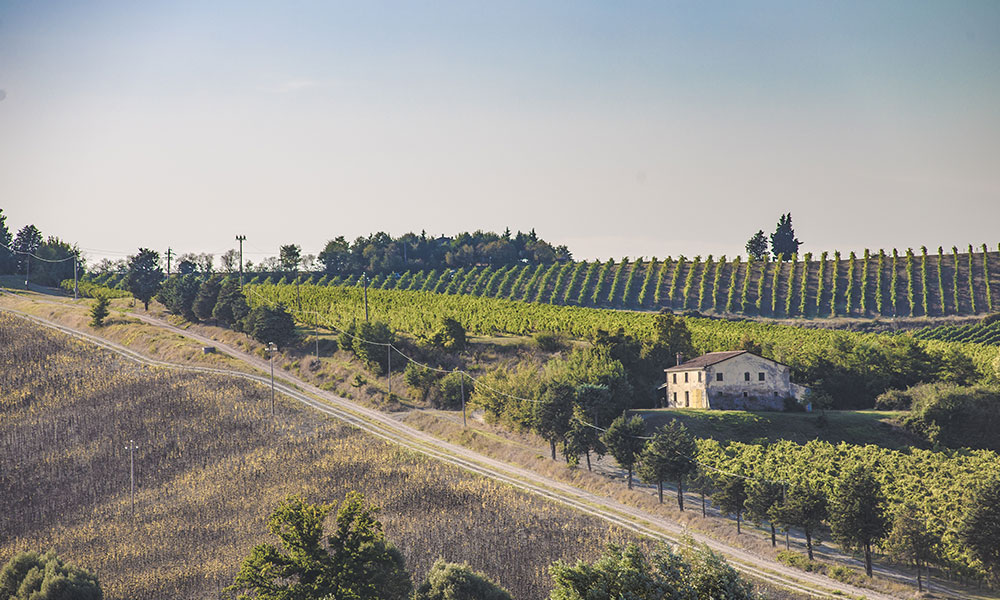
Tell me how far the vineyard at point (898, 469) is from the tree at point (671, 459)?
4.04 metres

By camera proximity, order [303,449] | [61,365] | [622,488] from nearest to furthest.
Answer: [622,488] → [303,449] → [61,365]

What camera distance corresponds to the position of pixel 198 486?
85.4 m

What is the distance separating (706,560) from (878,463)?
55622 mm

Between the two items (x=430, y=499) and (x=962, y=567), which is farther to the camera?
(x=430, y=499)

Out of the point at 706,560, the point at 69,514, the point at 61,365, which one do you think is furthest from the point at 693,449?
the point at 61,365

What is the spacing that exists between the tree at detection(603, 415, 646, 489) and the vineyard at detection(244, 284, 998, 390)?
25941 millimetres

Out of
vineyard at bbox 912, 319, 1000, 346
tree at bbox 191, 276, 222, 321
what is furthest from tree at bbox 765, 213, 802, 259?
tree at bbox 191, 276, 222, 321

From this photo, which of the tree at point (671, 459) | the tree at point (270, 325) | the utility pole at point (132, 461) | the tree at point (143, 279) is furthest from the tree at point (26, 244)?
the tree at point (671, 459)

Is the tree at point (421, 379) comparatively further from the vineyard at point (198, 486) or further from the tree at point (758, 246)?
the tree at point (758, 246)

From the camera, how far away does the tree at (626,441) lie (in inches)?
3238

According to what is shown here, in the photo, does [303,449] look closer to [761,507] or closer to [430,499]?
[430,499]

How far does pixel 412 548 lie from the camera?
68.5 meters

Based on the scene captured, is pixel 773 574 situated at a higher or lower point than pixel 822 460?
lower

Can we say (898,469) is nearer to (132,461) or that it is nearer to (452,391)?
(452,391)
